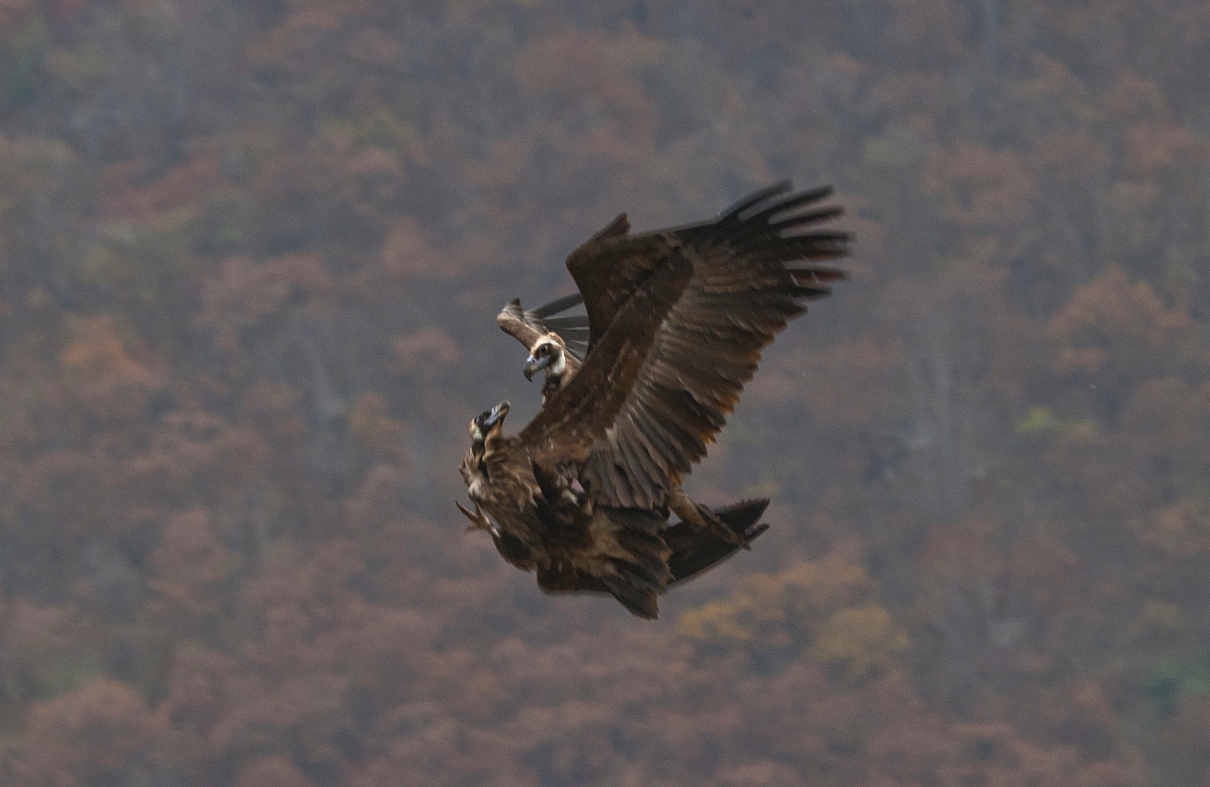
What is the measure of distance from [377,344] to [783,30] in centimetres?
2841

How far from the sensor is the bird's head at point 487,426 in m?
12.3

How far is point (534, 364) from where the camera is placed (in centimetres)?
1265

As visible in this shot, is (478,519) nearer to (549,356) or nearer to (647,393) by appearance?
(549,356)

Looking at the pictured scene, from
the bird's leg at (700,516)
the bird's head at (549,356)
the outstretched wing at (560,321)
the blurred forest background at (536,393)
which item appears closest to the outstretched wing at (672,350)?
the bird's leg at (700,516)

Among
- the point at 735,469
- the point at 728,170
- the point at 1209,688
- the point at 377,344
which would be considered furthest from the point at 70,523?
the point at 1209,688

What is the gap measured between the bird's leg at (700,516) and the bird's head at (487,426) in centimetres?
98

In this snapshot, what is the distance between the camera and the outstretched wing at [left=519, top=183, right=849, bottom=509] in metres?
12.3

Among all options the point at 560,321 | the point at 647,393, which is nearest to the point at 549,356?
the point at 647,393

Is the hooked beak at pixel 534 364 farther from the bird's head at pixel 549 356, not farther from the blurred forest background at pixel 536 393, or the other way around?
the blurred forest background at pixel 536 393

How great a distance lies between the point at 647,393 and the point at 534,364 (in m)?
0.68

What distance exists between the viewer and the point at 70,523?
95062 millimetres

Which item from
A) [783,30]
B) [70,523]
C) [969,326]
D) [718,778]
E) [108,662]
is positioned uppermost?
[783,30]

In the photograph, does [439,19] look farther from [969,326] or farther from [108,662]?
[108,662]

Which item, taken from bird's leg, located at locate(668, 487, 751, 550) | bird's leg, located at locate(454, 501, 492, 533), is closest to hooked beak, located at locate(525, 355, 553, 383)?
bird's leg, located at locate(454, 501, 492, 533)
